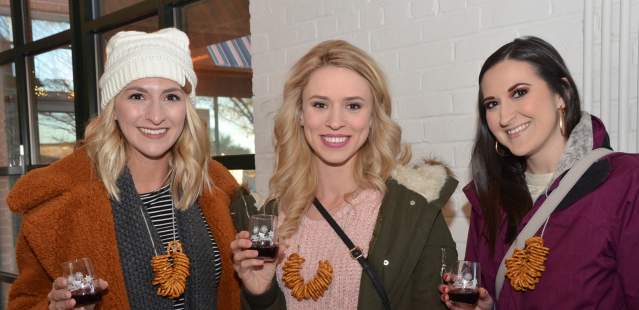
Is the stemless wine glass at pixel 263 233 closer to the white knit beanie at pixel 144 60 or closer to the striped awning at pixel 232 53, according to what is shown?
the white knit beanie at pixel 144 60

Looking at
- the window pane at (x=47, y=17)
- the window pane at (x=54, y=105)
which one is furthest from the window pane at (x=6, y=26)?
the window pane at (x=54, y=105)

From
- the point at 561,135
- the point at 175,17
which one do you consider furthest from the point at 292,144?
the point at 175,17

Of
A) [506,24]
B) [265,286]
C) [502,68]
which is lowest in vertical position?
[265,286]

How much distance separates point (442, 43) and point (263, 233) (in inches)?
54.1

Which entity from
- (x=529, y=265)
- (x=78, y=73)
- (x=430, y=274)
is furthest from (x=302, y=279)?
(x=78, y=73)

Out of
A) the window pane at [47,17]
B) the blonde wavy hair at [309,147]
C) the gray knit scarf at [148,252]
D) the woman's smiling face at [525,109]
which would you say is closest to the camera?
the woman's smiling face at [525,109]

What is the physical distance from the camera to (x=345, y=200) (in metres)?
2.23

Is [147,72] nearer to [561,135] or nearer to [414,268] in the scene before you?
[414,268]

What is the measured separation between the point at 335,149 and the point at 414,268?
0.51 meters

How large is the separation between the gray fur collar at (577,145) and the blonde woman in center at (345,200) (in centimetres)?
45

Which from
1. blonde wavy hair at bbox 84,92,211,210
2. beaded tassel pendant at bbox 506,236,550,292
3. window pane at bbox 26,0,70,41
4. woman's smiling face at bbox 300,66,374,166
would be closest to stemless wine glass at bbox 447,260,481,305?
beaded tassel pendant at bbox 506,236,550,292

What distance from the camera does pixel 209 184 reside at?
2395 mm

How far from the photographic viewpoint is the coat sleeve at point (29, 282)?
2.08 metres

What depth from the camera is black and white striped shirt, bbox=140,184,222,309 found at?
219 centimetres
